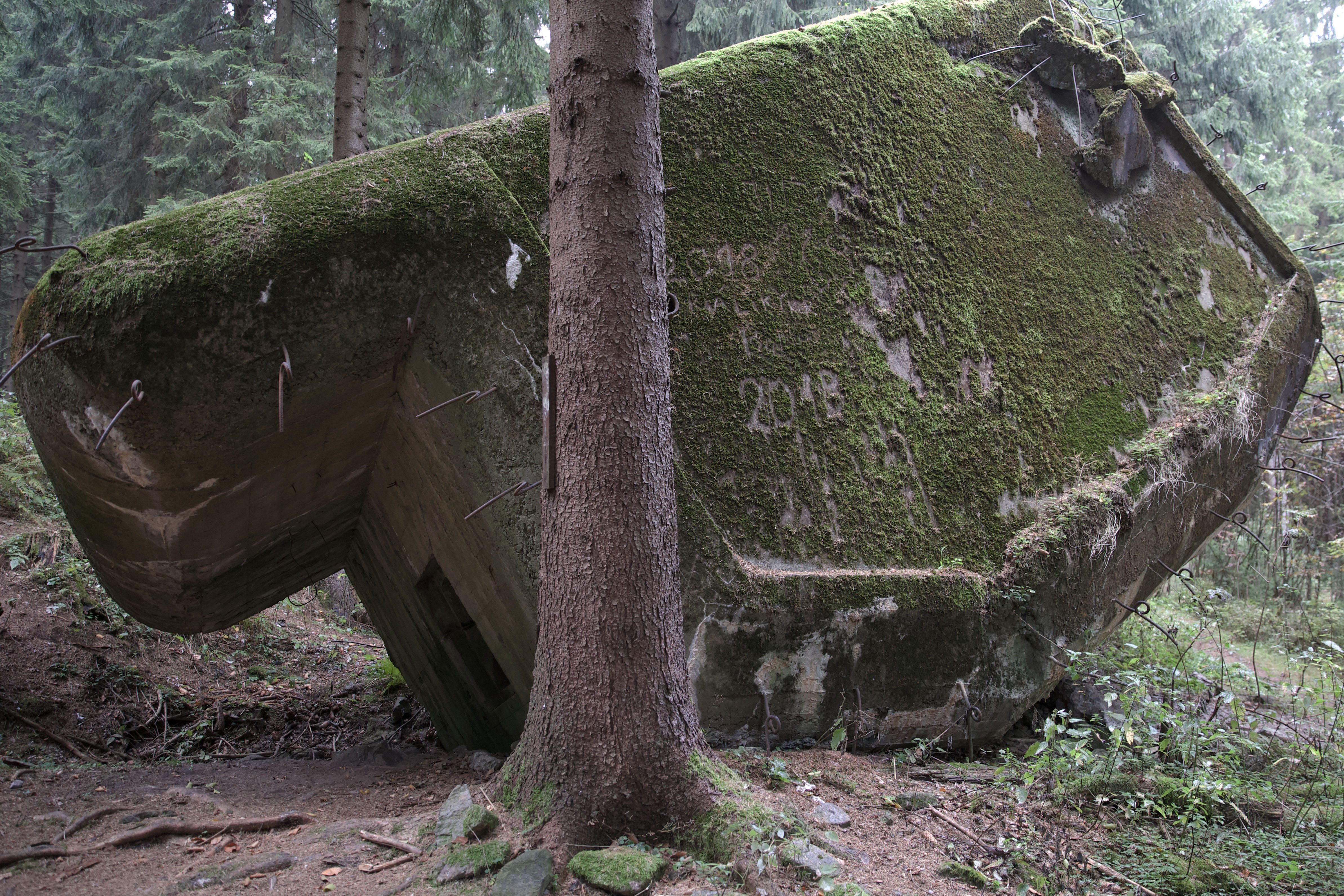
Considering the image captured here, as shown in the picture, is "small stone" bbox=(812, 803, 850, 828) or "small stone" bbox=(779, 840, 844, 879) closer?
"small stone" bbox=(779, 840, 844, 879)

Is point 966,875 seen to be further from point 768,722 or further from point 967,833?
point 768,722

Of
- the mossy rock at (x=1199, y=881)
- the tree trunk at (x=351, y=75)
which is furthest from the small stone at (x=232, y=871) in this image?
the tree trunk at (x=351, y=75)

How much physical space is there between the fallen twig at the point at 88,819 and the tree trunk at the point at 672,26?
1341 cm

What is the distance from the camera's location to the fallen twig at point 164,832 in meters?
3.00

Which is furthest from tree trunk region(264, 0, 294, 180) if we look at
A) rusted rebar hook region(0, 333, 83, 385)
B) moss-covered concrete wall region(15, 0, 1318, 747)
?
rusted rebar hook region(0, 333, 83, 385)

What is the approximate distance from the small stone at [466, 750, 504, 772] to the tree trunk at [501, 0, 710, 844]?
173cm

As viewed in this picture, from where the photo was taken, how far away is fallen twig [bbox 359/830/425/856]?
9.37 ft

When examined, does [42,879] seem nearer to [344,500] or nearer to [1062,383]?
[344,500]

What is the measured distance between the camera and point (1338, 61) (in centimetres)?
2206

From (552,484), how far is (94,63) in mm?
17203

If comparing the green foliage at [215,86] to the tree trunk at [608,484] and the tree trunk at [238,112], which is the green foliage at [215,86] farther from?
the tree trunk at [608,484]

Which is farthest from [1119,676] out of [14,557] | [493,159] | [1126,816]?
[14,557]

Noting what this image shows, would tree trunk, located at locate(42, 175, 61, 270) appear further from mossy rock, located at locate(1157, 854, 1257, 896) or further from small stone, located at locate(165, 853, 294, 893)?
mossy rock, located at locate(1157, 854, 1257, 896)

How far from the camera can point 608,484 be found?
2787 mm
